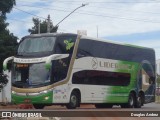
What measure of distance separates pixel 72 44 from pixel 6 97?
80.3 ft

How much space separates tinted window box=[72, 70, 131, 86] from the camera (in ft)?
73.9

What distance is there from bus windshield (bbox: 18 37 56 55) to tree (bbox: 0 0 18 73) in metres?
8.12

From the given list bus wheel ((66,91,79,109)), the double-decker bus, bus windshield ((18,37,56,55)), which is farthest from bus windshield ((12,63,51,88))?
bus wheel ((66,91,79,109))

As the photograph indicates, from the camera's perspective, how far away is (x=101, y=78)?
24.0 meters

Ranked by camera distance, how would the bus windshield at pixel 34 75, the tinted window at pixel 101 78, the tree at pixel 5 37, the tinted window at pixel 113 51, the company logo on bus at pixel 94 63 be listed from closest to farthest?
1. the bus windshield at pixel 34 75
2. the tinted window at pixel 101 78
3. the tinted window at pixel 113 51
4. the company logo on bus at pixel 94 63
5. the tree at pixel 5 37

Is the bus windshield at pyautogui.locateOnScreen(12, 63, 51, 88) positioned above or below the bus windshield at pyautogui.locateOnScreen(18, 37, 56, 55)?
below

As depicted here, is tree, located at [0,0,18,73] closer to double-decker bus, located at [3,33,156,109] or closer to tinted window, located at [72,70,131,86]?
double-decker bus, located at [3,33,156,109]

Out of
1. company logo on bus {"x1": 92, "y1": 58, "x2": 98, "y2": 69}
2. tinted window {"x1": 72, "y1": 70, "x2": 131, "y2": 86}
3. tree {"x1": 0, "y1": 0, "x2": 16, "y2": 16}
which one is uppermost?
tree {"x1": 0, "y1": 0, "x2": 16, "y2": 16}

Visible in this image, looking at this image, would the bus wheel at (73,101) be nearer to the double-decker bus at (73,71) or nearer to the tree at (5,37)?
the double-decker bus at (73,71)

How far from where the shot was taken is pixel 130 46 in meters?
26.5

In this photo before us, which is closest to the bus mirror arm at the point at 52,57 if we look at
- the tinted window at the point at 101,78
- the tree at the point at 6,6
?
the tinted window at the point at 101,78

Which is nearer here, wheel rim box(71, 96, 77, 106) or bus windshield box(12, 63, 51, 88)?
bus windshield box(12, 63, 51, 88)

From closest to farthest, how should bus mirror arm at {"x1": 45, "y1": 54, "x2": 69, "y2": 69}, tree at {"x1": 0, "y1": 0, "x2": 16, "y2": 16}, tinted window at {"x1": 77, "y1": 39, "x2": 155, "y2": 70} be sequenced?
bus mirror arm at {"x1": 45, "y1": 54, "x2": 69, "y2": 69}
tinted window at {"x1": 77, "y1": 39, "x2": 155, "y2": 70}
tree at {"x1": 0, "y1": 0, "x2": 16, "y2": 16}

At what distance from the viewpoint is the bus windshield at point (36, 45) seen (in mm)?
21125
